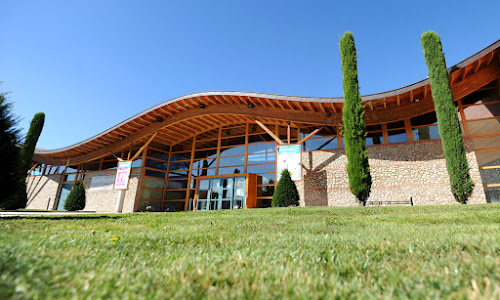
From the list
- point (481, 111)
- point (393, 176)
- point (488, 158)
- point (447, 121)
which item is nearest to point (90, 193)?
point (393, 176)

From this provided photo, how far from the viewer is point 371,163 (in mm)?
13414

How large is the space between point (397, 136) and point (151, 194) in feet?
56.0

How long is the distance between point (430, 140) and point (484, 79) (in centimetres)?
381

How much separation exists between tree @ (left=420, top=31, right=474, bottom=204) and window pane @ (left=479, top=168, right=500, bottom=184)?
1408mm

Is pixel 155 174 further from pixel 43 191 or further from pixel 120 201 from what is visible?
pixel 43 191

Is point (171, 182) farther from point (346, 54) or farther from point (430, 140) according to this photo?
point (430, 140)

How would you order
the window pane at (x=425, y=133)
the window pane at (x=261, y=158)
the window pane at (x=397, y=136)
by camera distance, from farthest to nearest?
the window pane at (x=261, y=158) < the window pane at (x=397, y=136) < the window pane at (x=425, y=133)

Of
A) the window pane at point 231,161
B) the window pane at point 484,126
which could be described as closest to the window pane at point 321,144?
the window pane at point 231,161

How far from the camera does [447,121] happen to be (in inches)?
437

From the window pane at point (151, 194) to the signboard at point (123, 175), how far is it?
58.3 inches

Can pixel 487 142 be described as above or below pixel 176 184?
above

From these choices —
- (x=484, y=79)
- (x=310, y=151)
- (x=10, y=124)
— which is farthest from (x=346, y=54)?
(x=10, y=124)

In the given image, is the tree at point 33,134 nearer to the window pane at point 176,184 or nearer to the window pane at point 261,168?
the window pane at point 176,184

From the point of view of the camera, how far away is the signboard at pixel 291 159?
13.8 m
